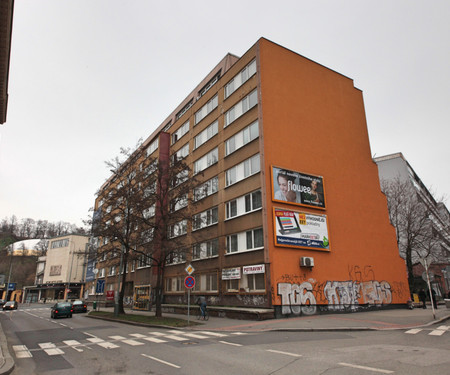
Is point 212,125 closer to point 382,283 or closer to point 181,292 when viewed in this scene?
point 181,292

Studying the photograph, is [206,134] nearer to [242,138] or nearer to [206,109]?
[206,109]

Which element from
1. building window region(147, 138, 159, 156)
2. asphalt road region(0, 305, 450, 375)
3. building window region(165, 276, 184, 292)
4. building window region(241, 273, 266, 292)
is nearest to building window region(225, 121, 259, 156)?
Result: building window region(241, 273, 266, 292)

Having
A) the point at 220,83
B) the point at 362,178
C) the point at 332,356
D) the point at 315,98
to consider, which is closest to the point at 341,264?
the point at 362,178

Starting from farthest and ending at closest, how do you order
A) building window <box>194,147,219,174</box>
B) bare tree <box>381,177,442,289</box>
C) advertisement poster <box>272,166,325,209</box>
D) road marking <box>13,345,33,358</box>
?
bare tree <box>381,177,442,289</box>, building window <box>194,147,219,174</box>, advertisement poster <box>272,166,325,209</box>, road marking <box>13,345,33,358</box>

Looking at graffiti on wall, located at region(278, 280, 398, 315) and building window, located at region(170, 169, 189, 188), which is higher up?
building window, located at region(170, 169, 189, 188)

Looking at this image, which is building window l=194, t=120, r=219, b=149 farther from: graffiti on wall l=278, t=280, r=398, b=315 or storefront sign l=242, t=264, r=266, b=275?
graffiti on wall l=278, t=280, r=398, b=315

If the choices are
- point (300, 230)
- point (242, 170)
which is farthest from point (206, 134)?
point (300, 230)

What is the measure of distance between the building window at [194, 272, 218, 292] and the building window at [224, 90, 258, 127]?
1286cm

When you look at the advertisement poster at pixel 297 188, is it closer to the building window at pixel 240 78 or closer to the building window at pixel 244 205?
the building window at pixel 244 205

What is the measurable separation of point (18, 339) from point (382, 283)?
24.1 metres

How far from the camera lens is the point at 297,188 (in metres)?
24.3

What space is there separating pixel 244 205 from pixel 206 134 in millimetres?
10944

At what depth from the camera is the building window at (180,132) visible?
3823 cm

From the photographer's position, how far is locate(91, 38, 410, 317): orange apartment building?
2238 cm
